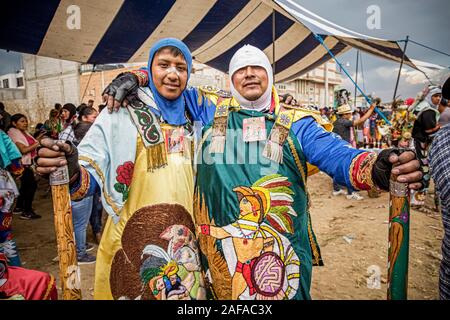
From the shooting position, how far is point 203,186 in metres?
1.48

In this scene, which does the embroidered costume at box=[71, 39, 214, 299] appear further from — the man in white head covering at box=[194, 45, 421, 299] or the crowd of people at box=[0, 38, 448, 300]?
the man in white head covering at box=[194, 45, 421, 299]

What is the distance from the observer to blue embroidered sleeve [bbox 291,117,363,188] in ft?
4.02

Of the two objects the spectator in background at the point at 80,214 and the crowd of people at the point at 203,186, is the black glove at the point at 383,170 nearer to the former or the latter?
the crowd of people at the point at 203,186

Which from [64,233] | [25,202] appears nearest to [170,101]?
[64,233]

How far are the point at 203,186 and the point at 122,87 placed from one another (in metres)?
0.66

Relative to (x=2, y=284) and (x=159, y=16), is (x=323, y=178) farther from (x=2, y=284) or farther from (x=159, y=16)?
(x=2, y=284)

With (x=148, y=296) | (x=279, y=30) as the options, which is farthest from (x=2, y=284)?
(x=279, y=30)

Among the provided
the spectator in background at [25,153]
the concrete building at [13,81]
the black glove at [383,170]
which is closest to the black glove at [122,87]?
the black glove at [383,170]

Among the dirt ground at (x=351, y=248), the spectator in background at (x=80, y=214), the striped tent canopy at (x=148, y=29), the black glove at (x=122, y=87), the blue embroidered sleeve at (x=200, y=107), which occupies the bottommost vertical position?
the dirt ground at (x=351, y=248)

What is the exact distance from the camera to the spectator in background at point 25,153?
4426 mm

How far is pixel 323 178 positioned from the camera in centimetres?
822

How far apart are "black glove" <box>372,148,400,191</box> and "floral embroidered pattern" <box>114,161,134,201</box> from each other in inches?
44.0

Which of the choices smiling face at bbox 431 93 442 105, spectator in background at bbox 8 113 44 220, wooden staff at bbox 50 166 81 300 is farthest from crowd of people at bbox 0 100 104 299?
smiling face at bbox 431 93 442 105

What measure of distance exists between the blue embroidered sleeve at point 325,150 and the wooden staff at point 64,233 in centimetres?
110
